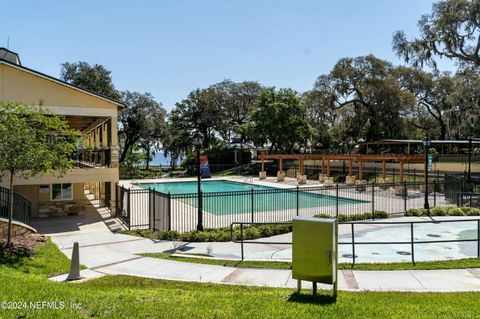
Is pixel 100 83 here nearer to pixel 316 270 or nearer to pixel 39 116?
pixel 39 116

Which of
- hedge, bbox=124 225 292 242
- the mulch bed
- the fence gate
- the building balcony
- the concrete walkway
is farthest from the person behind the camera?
the building balcony

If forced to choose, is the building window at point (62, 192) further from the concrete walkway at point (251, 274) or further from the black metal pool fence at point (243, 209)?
the concrete walkway at point (251, 274)

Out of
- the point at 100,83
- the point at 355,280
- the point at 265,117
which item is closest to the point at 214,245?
the point at 355,280

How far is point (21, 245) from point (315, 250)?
8.44 metres

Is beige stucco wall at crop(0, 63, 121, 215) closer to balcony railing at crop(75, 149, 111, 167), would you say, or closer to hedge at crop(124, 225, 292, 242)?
balcony railing at crop(75, 149, 111, 167)

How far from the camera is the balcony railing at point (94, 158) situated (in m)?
19.9

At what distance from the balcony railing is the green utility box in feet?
49.0

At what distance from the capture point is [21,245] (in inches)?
408

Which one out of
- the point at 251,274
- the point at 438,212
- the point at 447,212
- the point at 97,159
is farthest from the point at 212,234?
the point at 97,159

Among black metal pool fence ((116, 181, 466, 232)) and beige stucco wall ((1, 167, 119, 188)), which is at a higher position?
beige stucco wall ((1, 167, 119, 188))

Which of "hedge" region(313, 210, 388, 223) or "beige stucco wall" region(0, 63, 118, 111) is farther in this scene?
"beige stucco wall" region(0, 63, 118, 111)

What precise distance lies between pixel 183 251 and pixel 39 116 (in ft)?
18.9

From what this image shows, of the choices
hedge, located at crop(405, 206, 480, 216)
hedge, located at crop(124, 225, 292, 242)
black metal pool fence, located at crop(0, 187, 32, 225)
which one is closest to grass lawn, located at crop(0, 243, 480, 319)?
hedge, located at crop(124, 225, 292, 242)

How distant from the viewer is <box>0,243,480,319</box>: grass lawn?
201 inches
